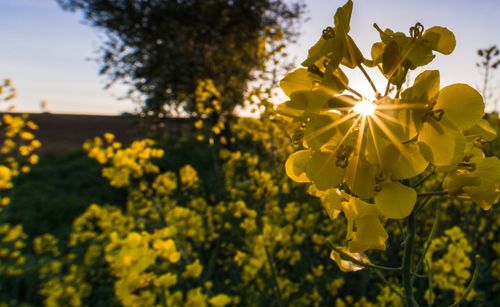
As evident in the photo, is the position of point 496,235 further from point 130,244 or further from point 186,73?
point 186,73

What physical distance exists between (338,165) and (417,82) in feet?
0.65

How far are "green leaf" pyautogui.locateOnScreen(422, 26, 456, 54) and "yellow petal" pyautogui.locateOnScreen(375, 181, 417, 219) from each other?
0.27 m

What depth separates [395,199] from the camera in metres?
0.85

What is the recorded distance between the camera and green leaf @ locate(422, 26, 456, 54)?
0.89m

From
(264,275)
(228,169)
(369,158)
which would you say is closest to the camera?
(369,158)

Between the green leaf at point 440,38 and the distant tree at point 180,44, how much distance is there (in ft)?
36.3

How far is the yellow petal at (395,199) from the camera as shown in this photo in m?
0.84

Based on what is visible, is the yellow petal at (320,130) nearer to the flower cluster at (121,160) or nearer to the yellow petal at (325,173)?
the yellow petal at (325,173)

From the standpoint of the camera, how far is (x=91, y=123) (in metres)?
19.5

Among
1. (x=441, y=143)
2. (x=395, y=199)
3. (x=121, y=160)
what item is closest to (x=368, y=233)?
(x=395, y=199)

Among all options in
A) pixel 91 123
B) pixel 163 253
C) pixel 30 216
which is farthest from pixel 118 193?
pixel 91 123

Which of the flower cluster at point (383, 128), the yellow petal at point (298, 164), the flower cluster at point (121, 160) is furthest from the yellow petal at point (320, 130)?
the flower cluster at point (121, 160)

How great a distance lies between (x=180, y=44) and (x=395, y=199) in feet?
38.8

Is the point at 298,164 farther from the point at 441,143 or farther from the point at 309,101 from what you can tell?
the point at 441,143
